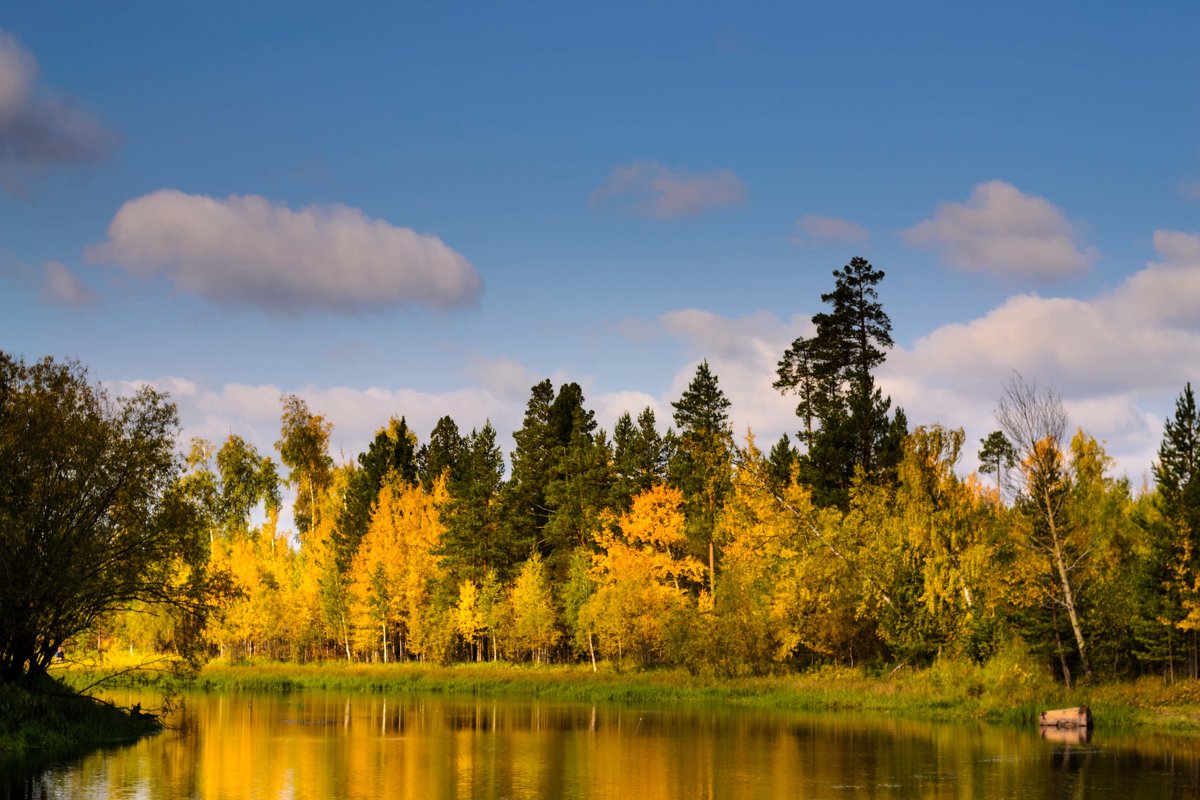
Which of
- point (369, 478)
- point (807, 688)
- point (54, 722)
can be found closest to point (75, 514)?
point (54, 722)

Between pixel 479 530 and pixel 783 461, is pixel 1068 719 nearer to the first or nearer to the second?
pixel 783 461

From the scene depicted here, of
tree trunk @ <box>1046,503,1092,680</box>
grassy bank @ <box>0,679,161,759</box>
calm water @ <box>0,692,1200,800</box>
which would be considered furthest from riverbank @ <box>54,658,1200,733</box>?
grassy bank @ <box>0,679,161,759</box>

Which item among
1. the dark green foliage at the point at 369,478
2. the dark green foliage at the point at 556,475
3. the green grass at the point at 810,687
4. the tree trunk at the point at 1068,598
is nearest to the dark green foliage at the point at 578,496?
the dark green foliage at the point at 556,475

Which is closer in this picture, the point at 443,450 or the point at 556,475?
the point at 556,475

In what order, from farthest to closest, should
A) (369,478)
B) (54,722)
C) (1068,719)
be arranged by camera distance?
(369,478)
(1068,719)
(54,722)

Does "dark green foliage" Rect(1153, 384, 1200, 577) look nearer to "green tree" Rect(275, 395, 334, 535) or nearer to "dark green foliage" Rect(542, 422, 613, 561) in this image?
"dark green foliage" Rect(542, 422, 613, 561)

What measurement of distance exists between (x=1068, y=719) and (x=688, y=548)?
32585mm

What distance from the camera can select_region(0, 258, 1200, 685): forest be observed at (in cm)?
5450

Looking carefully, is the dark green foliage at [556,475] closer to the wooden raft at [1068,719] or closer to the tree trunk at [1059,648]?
the tree trunk at [1059,648]

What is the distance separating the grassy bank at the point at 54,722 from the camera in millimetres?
40219

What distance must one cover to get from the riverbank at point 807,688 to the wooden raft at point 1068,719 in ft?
8.57

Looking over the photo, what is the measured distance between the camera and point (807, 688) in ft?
207

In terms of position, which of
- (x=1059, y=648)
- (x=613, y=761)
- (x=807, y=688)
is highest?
(x=1059, y=648)

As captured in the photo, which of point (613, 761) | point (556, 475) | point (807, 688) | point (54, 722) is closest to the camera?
point (613, 761)
